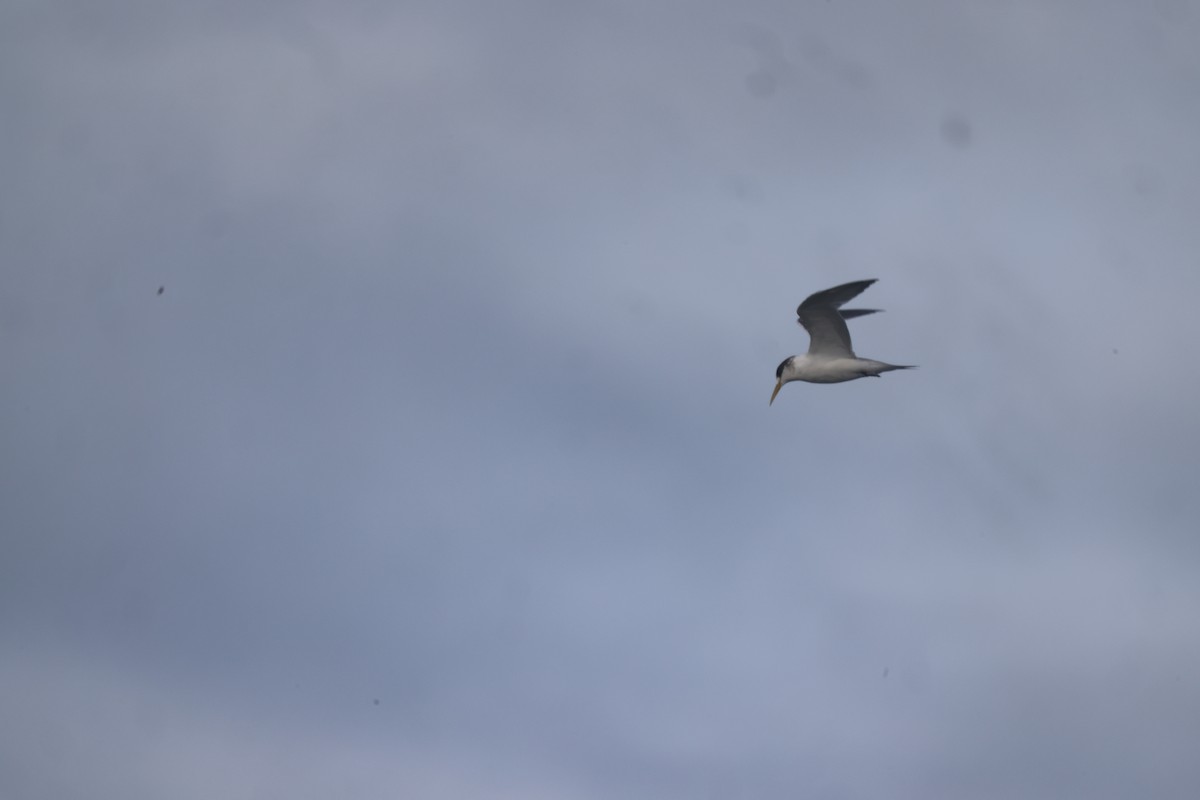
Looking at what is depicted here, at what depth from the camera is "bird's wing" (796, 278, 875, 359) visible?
1751 inches

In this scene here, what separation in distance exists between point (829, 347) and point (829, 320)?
1.52m

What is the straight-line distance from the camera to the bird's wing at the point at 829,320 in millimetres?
44469

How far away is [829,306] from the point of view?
45312mm

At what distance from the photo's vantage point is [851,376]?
155 ft

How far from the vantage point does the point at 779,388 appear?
49.8 meters

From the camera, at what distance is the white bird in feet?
147

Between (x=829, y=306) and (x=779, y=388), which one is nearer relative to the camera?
(x=829, y=306)

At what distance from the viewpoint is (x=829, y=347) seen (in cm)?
4741

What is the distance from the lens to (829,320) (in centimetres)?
4609

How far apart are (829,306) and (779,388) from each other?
5.17m

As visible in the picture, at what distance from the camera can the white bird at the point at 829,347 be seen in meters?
44.9

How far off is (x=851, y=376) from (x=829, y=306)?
9.89ft
